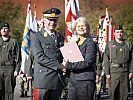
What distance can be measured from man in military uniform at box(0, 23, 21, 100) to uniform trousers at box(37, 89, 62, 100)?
100 inches

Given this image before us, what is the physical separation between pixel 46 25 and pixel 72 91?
50.7 inches

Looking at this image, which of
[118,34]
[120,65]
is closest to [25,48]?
[118,34]

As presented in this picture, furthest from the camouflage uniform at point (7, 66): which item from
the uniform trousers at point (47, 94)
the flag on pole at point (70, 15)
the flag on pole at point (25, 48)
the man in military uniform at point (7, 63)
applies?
→ the flag on pole at point (25, 48)

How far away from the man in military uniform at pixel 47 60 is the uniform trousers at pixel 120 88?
2946 millimetres

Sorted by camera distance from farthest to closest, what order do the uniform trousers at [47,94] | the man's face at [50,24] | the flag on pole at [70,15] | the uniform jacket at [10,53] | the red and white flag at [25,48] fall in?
the red and white flag at [25,48]
the uniform jacket at [10,53]
the flag on pole at [70,15]
the man's face at [50,24]
the uniform trousers at [47,94]

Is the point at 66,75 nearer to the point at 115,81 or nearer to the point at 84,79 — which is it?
the point at 84,79

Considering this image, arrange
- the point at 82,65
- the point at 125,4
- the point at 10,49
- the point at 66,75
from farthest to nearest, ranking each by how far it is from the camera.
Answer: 1. the point at 125,4
2. the point at 10,49
3. the point at 66,75
4. the point at 82,65

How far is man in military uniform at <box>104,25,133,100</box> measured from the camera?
7.71 meters

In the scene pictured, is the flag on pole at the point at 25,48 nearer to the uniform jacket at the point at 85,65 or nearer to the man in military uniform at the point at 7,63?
the man in military uniform at the point at 7,63

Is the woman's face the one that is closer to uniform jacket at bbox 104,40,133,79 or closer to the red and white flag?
uniform jacket at bbox 104,40,133,79

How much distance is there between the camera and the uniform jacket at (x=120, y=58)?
7699mm

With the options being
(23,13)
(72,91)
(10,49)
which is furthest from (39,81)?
(23,13)

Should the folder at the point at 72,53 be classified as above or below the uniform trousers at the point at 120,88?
above

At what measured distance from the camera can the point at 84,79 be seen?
4.76 metres
